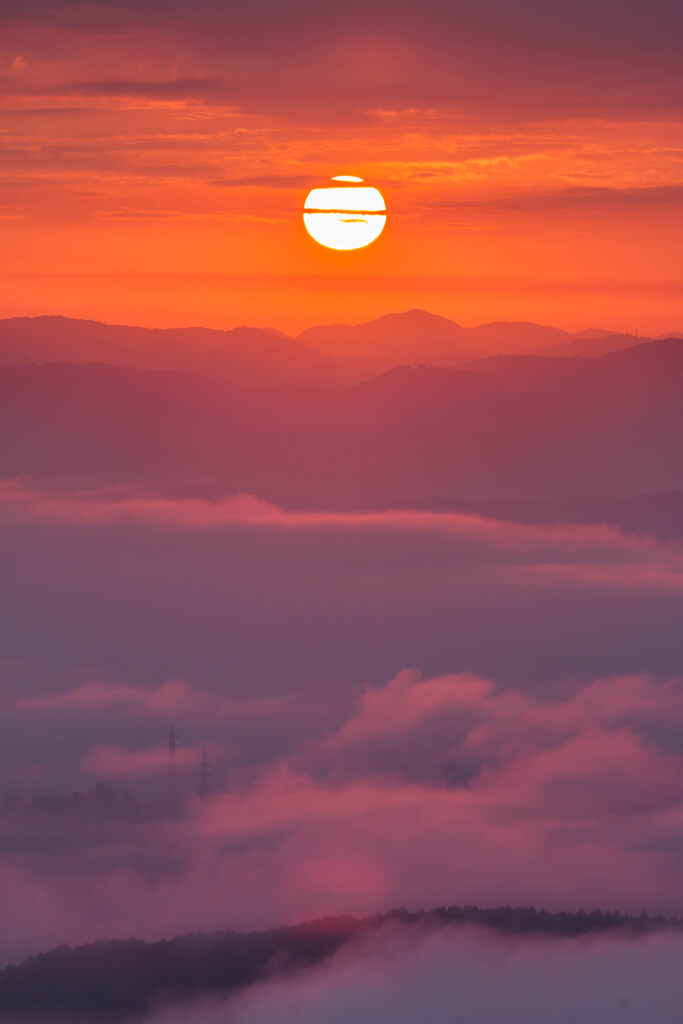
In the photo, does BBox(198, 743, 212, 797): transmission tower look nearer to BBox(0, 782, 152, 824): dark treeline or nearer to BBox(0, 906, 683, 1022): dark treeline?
BBox(0, 782, 152, 824): dark treeline

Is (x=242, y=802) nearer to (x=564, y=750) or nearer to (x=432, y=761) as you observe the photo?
(x=432, y=761)

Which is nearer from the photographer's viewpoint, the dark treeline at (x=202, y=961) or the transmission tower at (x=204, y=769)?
the dark treeline at (x=202, y=961)

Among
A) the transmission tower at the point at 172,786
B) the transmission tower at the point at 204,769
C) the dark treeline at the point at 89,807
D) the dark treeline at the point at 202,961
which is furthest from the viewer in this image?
the transmission tower at the point at 172,786

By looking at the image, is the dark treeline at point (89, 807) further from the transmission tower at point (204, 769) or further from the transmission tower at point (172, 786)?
the transmission tower at point (204, 769)

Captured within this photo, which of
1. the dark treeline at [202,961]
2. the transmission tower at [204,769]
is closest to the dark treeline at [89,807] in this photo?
the transmission tower at [204,769]

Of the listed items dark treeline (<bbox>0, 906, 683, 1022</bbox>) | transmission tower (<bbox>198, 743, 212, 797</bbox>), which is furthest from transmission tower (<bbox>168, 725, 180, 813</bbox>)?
dark treeline (<bbox>0, 906, 683, 1022</bbox>)

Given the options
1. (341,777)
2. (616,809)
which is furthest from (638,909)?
(341,777)

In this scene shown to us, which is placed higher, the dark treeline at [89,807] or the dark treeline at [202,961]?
the dark treeline at [89,807]

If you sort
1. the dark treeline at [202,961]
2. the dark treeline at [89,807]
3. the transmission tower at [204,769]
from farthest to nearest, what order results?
the dark treeline at [89,807] → the transmission tower at [204,769] → the dark treeline at [202,961]

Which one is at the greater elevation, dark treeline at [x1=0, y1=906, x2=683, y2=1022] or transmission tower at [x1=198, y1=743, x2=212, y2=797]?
transmission tower at [x1=198, y1=743, x2=212, y2=797]
